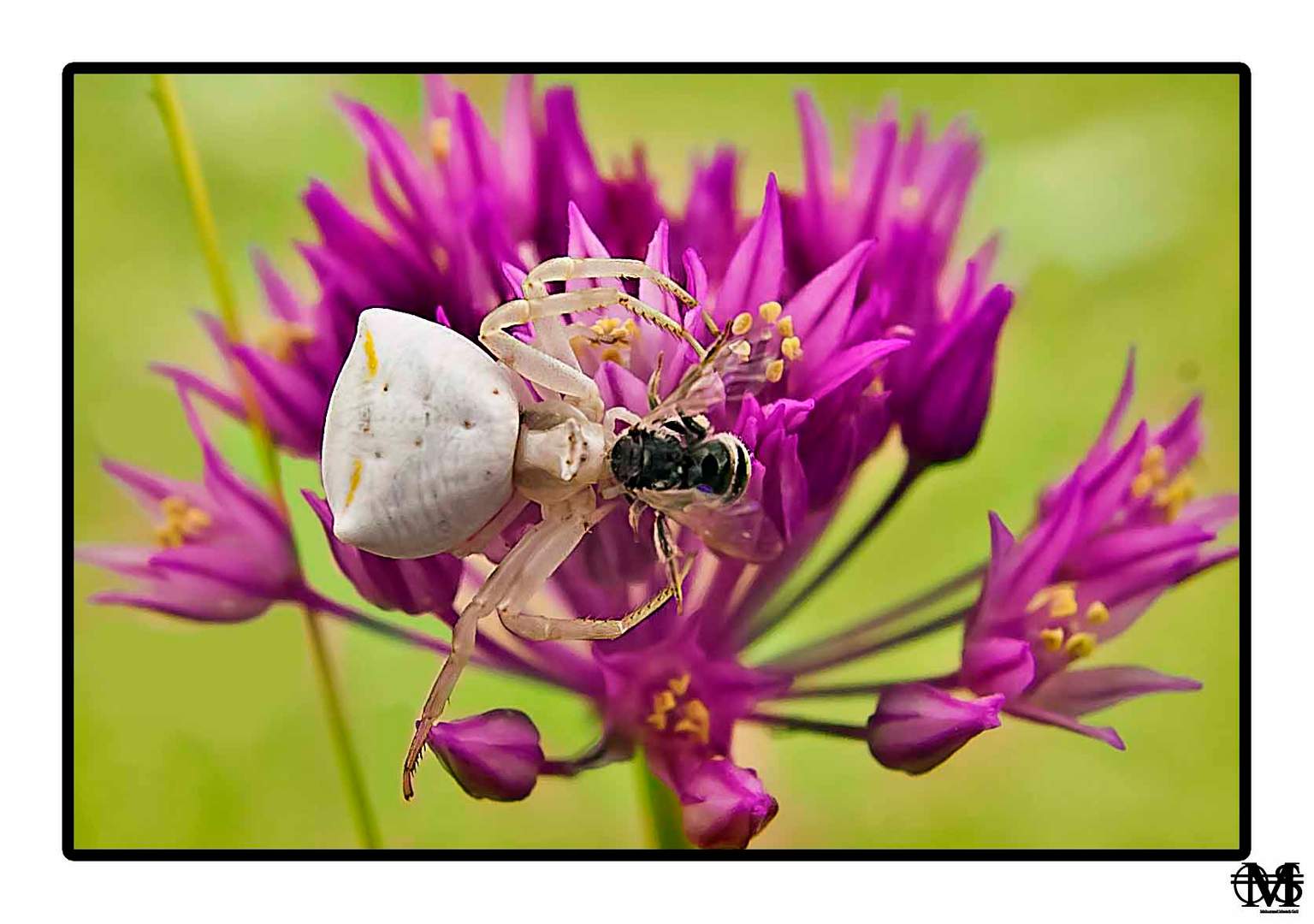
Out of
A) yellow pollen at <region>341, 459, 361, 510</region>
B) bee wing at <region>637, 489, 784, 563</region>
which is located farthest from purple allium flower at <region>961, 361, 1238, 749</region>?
yellow pollen at <region>341, 459, 361, 510</region>

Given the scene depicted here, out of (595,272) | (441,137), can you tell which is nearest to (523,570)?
(595,272)

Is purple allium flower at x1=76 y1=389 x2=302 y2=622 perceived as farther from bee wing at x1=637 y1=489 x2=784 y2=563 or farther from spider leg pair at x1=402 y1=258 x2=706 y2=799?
bee wing at x1=637 y1=489 x2=784 y2=563

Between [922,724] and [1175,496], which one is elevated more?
[1175,496]

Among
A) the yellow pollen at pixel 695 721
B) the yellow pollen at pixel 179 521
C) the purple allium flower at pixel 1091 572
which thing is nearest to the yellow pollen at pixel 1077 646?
the purple allium flower at pixel 1091 572

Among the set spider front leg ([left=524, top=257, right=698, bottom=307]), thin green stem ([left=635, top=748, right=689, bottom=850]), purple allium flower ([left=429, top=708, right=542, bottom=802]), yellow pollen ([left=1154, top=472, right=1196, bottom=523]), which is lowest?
thin green stem ([left=635, top=748, right=689, bottom=850])

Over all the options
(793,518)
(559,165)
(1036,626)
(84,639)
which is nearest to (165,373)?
(84,639)

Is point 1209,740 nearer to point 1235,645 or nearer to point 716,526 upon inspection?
point 1235,645

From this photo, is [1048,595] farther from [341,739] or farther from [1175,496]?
[341,739]

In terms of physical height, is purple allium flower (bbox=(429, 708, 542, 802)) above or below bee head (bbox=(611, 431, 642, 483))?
below
